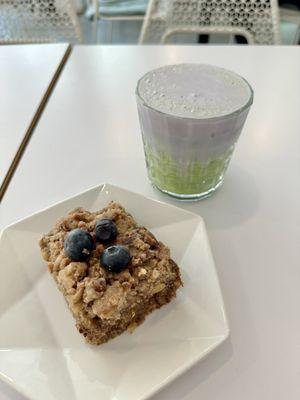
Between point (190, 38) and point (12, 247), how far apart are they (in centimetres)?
278

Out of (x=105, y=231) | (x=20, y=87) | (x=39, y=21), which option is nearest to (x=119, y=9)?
(x=39, y=21)

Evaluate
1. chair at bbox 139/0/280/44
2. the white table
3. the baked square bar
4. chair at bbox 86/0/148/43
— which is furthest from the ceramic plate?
chair at bbox 86/0/148/43

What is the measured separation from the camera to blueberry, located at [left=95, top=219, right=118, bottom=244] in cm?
55

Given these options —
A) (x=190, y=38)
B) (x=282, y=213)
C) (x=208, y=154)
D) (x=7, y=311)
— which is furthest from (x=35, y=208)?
(x=190, y=38)

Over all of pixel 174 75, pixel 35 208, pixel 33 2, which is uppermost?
pixel 174 75

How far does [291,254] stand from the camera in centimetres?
66

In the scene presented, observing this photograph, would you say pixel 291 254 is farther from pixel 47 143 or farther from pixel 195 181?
pixel 47 143

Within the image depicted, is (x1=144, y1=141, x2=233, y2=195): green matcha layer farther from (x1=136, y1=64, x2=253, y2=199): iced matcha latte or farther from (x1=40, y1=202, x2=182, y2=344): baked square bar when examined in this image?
(x1=40, y1=202, x2=182, y2=344): baked square bar

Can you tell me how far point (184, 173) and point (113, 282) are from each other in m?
0.29

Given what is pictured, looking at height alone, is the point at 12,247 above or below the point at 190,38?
above

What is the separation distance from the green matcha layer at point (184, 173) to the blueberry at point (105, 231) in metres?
0.20

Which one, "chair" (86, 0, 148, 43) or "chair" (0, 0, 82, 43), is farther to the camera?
"chair" (86, 0, 148, 43)

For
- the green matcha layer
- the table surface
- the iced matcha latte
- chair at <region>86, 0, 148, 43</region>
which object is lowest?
chair at <region>86, 0, 148, 43</region>

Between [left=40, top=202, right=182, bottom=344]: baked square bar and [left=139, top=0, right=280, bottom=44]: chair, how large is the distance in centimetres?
121
